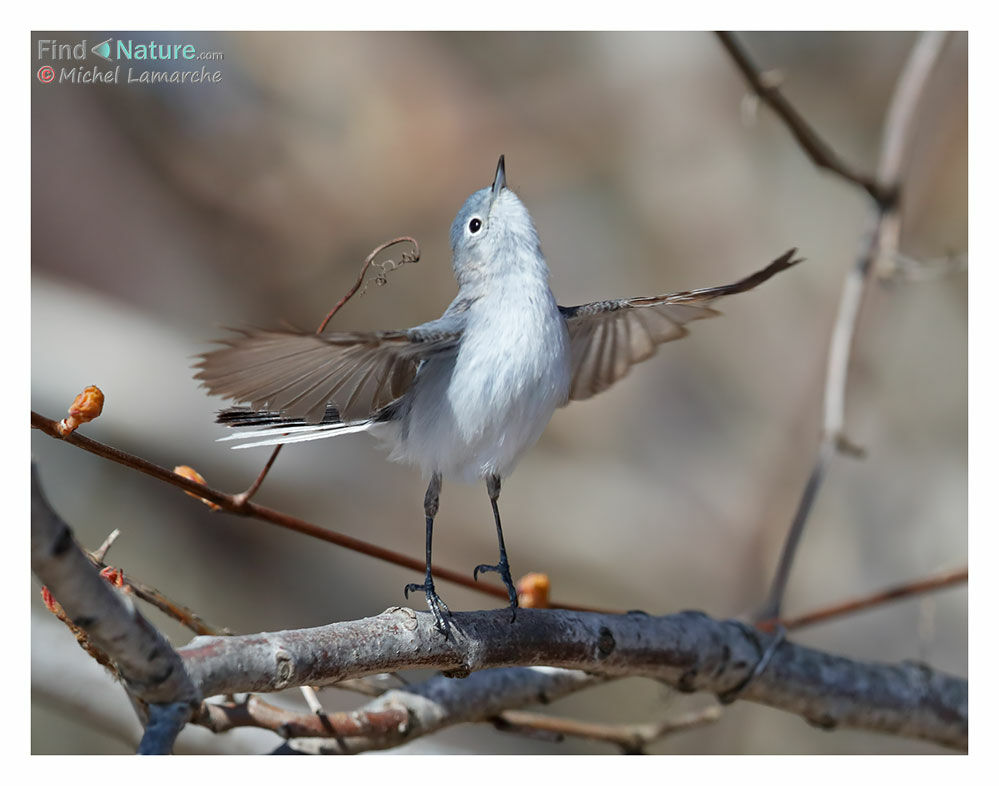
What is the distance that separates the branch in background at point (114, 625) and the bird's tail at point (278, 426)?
8.9 inches

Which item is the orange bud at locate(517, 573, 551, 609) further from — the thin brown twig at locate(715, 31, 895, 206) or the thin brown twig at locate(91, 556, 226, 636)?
the thin brown twig at locate(715, 31, 895, 206)

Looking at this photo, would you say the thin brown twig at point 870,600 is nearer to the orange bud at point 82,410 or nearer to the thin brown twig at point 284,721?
the thin brown twig at point 284,721

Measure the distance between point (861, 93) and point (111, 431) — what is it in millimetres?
1843

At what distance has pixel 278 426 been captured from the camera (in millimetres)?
729

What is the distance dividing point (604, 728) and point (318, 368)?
0.60 meters

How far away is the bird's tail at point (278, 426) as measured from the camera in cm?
71

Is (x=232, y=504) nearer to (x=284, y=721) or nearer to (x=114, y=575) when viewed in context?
(x=114, y=575)

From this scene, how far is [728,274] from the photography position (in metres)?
2.12

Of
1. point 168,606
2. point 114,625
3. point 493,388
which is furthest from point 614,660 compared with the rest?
point 114,625

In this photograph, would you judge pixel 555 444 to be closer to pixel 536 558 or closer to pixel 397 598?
pixel 536 558

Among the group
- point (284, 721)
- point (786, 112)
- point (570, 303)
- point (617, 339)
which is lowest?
point (284, 721)

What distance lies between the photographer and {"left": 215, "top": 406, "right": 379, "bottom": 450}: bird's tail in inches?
27.9

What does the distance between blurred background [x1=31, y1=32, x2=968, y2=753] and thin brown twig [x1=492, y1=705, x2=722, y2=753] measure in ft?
2.75

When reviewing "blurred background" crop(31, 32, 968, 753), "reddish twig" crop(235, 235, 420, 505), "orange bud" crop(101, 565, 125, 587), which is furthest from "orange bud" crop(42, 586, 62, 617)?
"blurred background" crop(31, 32, 968, 753)
